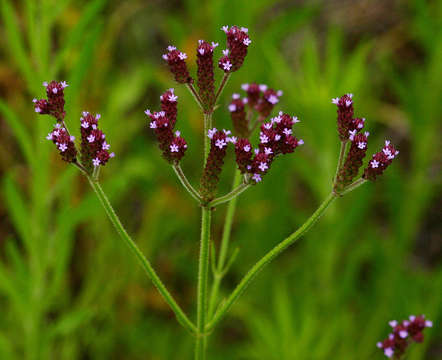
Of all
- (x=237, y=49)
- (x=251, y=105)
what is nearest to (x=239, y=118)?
(x=251, y=105)

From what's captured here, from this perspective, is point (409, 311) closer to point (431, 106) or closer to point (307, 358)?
point (307, 358)

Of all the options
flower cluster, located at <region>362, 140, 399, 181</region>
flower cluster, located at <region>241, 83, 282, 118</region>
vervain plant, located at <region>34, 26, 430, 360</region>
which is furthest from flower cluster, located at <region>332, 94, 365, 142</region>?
flower cluster, located at <region>241, 83, 282, 118</region>

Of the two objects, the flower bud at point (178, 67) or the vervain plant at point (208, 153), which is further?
the flower bud at point (178, 67)

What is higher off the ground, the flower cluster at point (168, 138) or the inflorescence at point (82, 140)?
the inflorescence at point (82, 140)

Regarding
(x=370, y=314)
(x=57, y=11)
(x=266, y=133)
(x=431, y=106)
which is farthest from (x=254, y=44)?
(x=266, y=133)

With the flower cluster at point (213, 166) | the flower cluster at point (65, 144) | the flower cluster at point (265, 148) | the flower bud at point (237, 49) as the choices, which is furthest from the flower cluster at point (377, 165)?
the flower cluster at point (65, 144)

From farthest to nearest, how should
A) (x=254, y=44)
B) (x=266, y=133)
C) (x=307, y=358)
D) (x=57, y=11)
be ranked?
(x=254, y=44) → (x=307, y=358) → (x=57, y=11) → (x=266, y=133)

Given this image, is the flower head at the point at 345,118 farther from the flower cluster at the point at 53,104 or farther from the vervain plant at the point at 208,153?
the flower cluster at the point at 53,104
